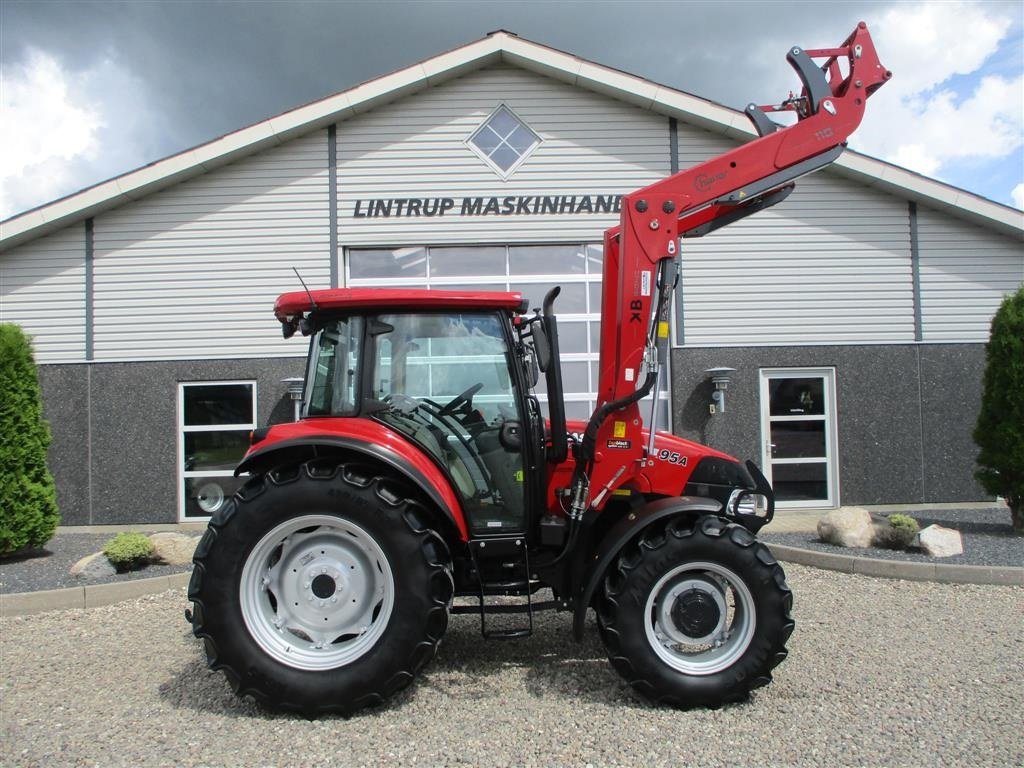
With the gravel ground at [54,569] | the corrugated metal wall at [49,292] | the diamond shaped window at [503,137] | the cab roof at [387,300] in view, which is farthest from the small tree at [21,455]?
the diamond shaped window at [503,137]

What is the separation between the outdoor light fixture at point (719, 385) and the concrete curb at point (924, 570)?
10.8ft

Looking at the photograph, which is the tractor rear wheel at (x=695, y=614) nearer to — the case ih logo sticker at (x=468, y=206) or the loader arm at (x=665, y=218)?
the loader arm at (x=665, y=218)

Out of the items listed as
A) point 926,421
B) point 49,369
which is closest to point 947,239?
point 926,421

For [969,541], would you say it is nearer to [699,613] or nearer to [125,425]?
[699,613]

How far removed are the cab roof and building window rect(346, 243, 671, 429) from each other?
6.02 m

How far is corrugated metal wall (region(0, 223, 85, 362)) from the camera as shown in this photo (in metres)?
9.98

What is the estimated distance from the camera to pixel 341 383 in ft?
A: 13.5

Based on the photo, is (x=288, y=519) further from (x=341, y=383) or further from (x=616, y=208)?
(x=616, y=208)

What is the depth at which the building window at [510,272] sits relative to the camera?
10086 mm

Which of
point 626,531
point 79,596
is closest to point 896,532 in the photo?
point 626,531

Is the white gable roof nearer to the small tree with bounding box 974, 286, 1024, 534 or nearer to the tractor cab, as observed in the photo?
the small tree with bounding box 974, 286, 1024, 534

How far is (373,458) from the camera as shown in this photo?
149 inches

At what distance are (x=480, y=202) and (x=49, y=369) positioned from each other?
6298mm

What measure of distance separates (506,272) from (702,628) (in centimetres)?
705
